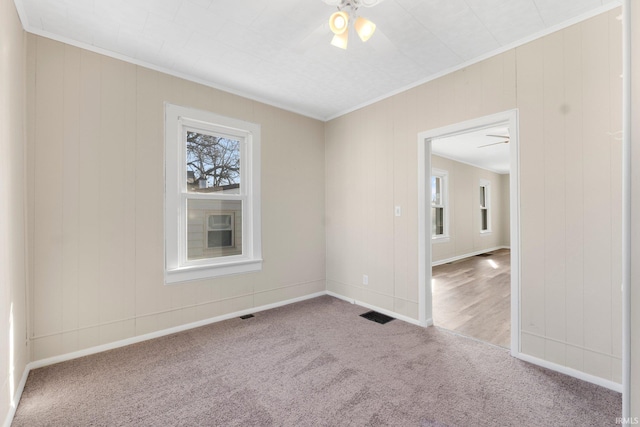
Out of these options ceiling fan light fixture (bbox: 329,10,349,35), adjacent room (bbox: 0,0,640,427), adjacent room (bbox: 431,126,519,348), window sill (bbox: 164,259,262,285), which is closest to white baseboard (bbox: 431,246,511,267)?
adjacent room (bbox: 431,126,519,348)

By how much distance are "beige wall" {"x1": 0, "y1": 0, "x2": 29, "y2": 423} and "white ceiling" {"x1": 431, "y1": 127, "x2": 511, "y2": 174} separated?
4863 mm

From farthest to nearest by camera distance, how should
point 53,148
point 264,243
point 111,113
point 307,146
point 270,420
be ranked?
point 307,146
point 264,243
point 111,113
point 53,148
point 270,420

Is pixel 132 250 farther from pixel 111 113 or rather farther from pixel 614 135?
pixel 614 135

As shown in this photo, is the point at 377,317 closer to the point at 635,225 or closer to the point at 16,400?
the point at 635,225

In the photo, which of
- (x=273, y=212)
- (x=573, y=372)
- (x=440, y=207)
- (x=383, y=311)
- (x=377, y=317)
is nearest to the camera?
(x=573, y=372)

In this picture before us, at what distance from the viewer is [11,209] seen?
5.98 ft

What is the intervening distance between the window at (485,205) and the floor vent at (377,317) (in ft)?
21.9

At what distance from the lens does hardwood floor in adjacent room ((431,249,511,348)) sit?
3010mm

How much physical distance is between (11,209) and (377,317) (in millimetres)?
3331

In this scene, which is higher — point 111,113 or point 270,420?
point 111,113

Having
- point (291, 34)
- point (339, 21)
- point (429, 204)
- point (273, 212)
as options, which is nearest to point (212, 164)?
point (273, 212)

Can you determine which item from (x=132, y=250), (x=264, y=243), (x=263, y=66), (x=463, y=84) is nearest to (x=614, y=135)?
(x=463, y=84)

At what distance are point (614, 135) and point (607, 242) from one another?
2.47ft

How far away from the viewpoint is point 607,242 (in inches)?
79.4
